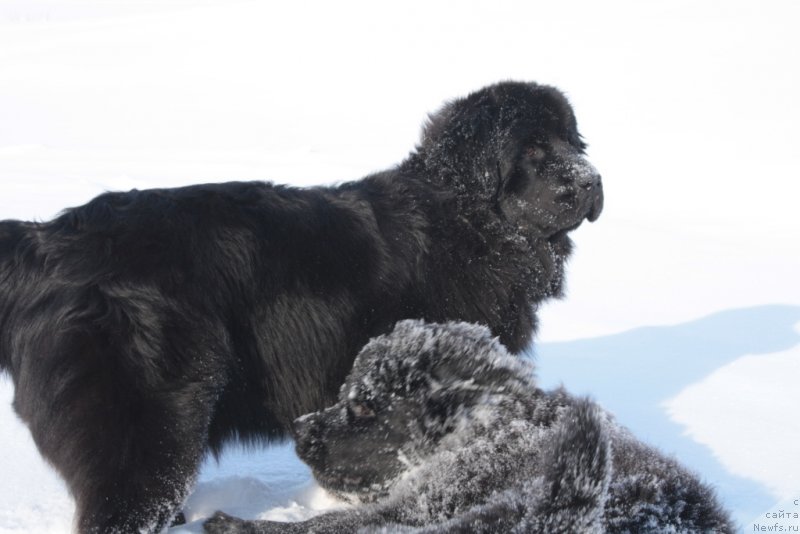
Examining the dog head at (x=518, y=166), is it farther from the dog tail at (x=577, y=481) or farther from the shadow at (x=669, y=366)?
the dog tail at (x=577, y=481)

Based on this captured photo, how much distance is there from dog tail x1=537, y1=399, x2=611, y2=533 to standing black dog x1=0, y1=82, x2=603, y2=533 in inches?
53.6

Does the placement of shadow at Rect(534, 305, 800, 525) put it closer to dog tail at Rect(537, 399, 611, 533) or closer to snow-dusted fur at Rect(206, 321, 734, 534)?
snow-dusted fur at Rect(206, 321, 734, 534)

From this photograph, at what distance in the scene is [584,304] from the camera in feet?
24.7

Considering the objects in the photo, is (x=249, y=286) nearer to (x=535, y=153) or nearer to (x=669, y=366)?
(x=535, y=153)

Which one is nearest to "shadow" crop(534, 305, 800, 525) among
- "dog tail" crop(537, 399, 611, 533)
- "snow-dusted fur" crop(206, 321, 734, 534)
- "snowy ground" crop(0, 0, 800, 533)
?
"snowy ground" crop(0, 0, 800, 533)

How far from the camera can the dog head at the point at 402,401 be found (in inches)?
124

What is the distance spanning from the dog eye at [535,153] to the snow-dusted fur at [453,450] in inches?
50.8

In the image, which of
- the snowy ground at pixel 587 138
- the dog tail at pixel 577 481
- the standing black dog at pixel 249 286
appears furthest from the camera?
the snowy ground at pixel 587 138

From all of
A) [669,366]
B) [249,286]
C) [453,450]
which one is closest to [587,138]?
[669,366]

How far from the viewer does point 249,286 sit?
132 inches

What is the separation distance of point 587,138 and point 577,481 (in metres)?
15.2

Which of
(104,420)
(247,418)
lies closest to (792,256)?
(247,418)

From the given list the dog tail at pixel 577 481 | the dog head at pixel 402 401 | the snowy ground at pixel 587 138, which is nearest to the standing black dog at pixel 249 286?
the dog head at pixel 402 401

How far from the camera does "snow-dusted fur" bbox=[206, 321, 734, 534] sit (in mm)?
A: 2744
